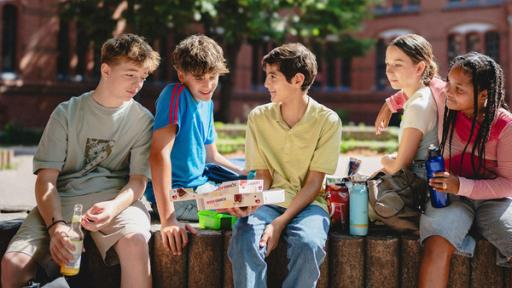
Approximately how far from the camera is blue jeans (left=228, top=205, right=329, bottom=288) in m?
2.64

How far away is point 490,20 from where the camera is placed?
807 inches

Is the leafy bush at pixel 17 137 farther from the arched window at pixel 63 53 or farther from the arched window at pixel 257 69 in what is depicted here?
the arched window at pixel 257 69

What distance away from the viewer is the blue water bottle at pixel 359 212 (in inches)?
120

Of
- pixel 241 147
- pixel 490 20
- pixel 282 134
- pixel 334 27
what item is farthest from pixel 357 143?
pixel 490 20

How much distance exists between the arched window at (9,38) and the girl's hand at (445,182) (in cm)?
1730

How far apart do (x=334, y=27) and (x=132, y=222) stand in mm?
13431

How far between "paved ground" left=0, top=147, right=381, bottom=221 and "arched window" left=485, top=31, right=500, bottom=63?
41.1 ft

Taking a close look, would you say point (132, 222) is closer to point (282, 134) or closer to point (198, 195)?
point (198, 195)

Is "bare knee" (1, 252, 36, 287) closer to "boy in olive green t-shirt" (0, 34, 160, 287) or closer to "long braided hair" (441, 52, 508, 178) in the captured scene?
"boy in olive green t-shirt" (0, 34, 160, 287)

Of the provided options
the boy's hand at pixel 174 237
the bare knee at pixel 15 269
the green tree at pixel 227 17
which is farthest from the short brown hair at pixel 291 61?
the green tree at pixel 227 17

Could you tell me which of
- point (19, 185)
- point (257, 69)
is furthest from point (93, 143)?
point (257, 69)

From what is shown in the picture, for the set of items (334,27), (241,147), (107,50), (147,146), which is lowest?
(241,147)

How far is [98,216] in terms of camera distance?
2730 mm

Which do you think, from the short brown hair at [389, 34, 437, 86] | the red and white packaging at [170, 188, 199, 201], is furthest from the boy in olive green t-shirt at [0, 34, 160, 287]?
the short brown hair at [389, 34, 437, 86]
